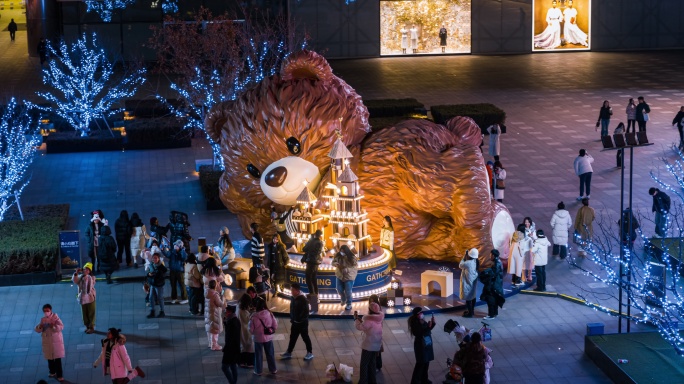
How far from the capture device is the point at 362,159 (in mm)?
19953

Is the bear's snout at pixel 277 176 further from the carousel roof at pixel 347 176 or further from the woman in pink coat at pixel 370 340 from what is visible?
the woman in pink coat at pixel 370 340

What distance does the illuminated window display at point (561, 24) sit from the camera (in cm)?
4972

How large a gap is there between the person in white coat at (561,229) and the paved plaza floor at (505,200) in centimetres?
44

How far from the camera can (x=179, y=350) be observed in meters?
17.4

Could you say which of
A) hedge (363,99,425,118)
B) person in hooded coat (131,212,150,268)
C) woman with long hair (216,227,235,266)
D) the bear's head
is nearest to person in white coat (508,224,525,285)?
the bear's head

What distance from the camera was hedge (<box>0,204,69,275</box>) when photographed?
20609 mm

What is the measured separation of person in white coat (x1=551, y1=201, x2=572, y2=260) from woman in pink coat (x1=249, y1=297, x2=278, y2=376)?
7.18 metres

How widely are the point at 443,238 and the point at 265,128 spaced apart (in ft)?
12.3

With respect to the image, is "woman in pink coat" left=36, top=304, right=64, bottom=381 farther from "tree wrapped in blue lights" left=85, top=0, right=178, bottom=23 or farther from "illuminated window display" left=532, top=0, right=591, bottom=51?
"illuminated window display" left=532, top=0, right=591, bottom=51

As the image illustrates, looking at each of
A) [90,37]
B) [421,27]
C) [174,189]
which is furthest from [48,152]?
[421,27]

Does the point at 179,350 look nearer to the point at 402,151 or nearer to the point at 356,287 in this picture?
the point at 356,287

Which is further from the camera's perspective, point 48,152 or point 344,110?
point 48,152

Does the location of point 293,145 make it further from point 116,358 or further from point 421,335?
point 116,358

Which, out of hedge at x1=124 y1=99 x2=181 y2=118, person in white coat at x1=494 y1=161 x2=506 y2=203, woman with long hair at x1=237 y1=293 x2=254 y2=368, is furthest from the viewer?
hedge at x1=124 y1=99 x2=181 y2=118
